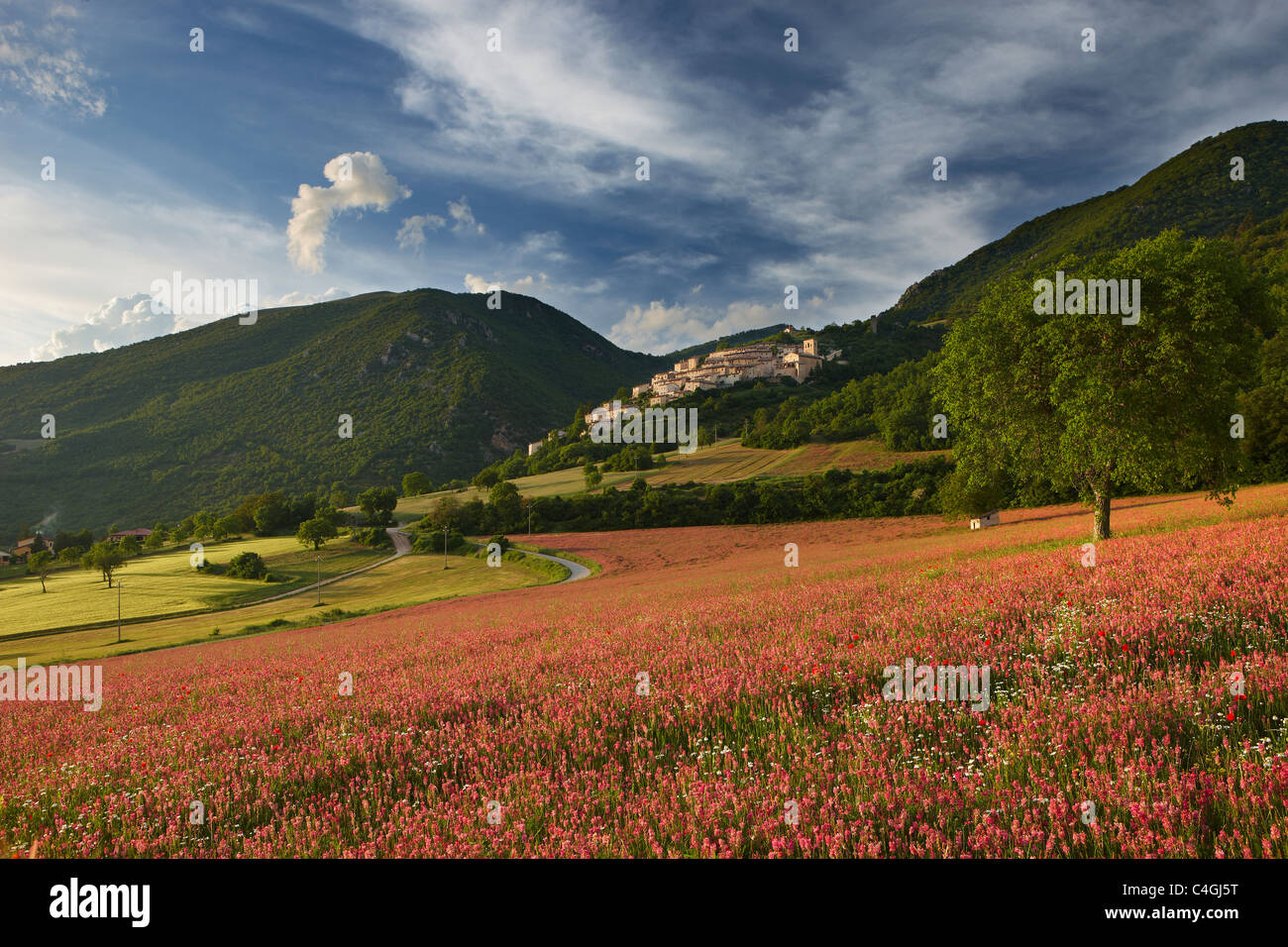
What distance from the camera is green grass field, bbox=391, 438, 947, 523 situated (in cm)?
9119

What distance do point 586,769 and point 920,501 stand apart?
240 feet

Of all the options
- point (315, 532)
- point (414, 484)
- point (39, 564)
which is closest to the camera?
point (39, 564)

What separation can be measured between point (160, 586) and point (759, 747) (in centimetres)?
9071

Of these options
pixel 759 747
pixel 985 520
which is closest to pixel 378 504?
pixel 985 520

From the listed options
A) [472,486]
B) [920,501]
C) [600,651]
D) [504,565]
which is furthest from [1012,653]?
[472,486]

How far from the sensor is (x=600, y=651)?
302 inches

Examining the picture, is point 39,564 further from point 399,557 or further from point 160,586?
point 399,557

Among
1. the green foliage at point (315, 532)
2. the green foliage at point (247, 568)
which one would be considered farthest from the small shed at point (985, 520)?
the green foliage at point (315, 532)

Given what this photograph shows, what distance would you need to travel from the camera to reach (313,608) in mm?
53625

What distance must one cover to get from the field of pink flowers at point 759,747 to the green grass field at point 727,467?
79.3 meters

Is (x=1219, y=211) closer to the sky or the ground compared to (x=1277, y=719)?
closer to the sky

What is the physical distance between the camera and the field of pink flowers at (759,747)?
273cm

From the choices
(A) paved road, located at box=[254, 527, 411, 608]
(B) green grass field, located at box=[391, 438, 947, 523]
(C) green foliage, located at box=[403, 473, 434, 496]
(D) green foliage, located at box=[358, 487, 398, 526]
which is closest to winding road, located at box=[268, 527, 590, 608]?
(A) paved road, located at box=[254, 527, 411, 608]

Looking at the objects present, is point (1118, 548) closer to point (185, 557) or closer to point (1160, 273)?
point (1160, 273)
